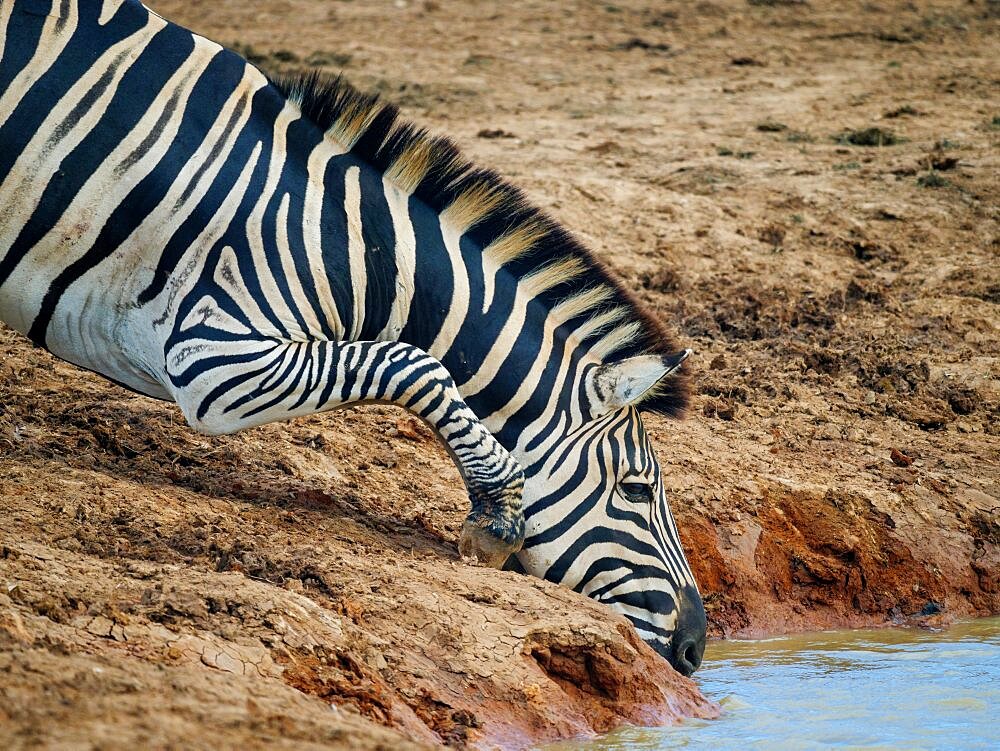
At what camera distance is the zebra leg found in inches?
194

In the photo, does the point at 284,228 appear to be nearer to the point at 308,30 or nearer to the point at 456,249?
the point at 456,249

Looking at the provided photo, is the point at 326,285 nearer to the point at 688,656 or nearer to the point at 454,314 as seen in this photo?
the point at 454,314

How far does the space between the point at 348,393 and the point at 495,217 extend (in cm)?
108

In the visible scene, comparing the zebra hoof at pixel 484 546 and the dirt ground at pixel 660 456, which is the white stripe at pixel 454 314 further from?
the dirt ground at pixel 660 456

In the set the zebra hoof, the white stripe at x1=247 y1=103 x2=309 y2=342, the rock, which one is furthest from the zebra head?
the rock

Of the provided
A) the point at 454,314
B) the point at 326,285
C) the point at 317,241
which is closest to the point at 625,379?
the point at 454,314

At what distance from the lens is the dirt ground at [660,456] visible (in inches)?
156

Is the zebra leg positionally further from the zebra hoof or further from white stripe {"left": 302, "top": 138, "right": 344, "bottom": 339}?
white stripe {"left": 302, "top": 138, "right": 344, "bottom": 339}

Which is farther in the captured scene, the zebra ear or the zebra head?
the zebra head

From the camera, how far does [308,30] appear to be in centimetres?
1558

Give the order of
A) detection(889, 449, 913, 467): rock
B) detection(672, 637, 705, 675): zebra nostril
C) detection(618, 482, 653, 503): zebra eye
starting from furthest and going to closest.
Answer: detection(889, 449, 913, 467): rock
detection(618, 482, 653, 503): zebra eye
detection(672, 637, 705, 675): zebra nostril

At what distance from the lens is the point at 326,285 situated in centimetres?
510

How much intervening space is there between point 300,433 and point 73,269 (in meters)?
1.84

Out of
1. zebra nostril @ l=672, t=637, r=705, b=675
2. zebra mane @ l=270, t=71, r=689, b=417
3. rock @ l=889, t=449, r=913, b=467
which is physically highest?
zebra mane @ l=270, t=71, r=689, b=417
